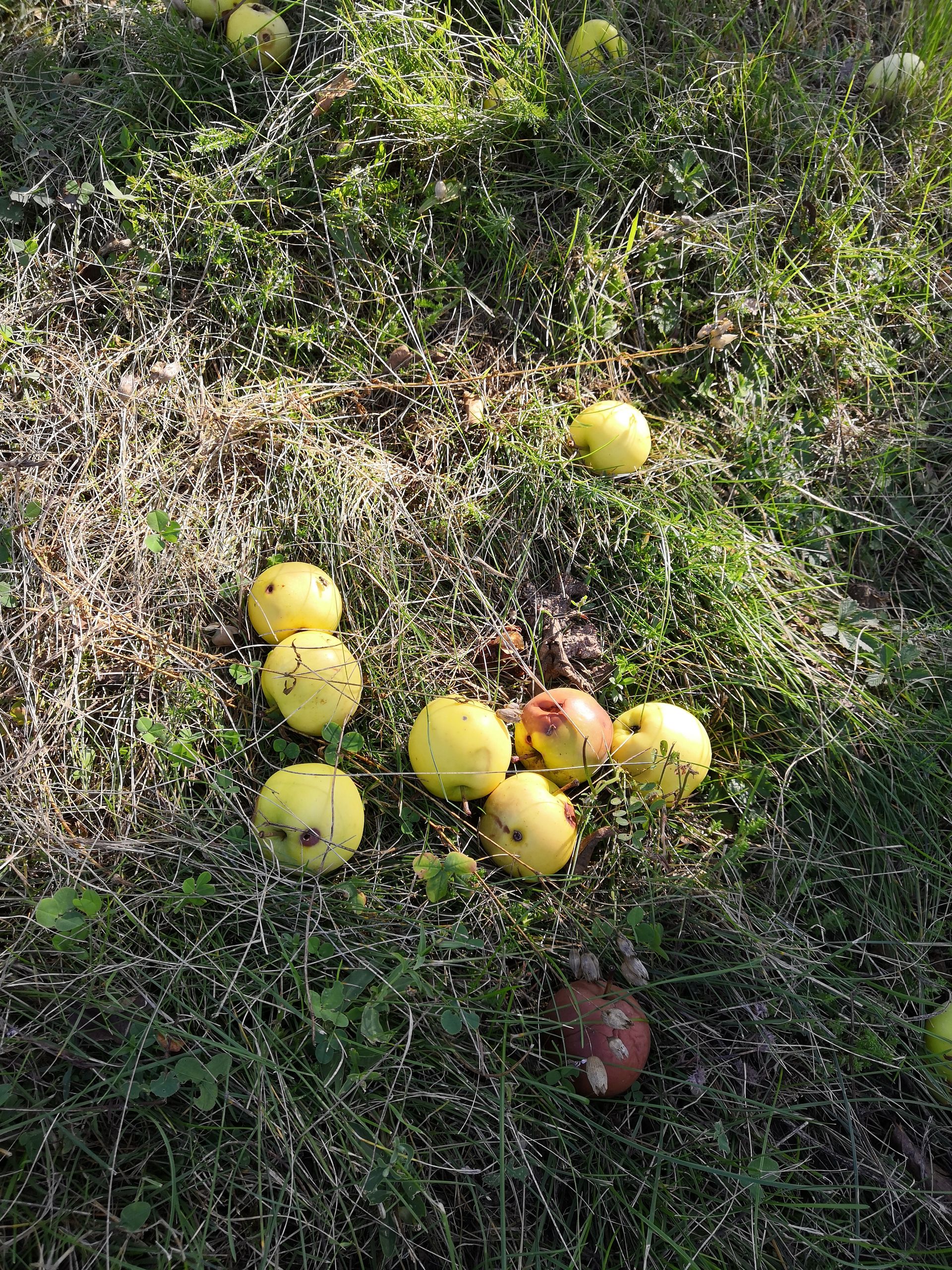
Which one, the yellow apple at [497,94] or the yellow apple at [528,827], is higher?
the yellow apple at [497,94]

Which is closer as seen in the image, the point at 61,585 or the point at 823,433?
→ the point at 61,585

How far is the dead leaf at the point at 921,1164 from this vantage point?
82.8 inches

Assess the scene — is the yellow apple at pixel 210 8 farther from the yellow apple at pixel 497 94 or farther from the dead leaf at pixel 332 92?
the yellow apple at pixel 497 94

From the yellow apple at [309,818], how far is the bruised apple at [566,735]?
1.72 ft

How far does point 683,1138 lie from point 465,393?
7.77 ft

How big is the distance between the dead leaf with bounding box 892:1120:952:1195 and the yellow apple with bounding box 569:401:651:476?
6.81ft

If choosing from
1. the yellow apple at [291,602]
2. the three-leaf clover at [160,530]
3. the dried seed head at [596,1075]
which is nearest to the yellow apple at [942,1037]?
the dried seed head at [596,1075]

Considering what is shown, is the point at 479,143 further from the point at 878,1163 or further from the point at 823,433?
the point at 878,1163

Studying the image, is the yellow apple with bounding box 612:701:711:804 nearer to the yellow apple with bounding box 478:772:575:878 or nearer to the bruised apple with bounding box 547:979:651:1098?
the yellow apple with bounding box 478:772:575:878

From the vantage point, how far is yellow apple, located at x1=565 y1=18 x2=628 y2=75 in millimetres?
3182

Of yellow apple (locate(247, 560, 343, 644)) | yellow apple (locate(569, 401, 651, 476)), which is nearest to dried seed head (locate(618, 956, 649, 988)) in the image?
yellow apple (locate(247, 560, 343, 644))

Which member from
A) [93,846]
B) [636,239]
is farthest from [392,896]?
[636,239]

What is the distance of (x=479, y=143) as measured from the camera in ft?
10.0

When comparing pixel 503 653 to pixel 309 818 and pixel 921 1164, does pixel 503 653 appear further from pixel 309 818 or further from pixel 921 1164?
pixel 921 1164
